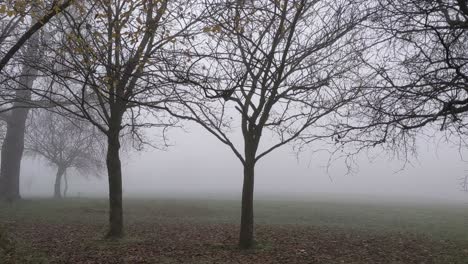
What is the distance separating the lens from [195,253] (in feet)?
31.0

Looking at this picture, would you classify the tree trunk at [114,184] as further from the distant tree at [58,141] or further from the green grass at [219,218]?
the distant tree at [58,141]

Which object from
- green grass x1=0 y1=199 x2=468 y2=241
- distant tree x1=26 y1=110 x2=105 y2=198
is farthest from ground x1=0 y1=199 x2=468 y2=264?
distant tree x1=26 y1=110 x2=105 y2=198

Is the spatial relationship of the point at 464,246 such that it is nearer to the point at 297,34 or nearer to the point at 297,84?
the point at 297,84

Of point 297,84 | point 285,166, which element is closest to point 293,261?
point 297,84

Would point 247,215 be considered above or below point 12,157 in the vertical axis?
below

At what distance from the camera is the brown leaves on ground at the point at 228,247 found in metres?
8.84

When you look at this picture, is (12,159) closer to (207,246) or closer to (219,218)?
(219,218)

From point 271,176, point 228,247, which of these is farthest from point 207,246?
point 271,176

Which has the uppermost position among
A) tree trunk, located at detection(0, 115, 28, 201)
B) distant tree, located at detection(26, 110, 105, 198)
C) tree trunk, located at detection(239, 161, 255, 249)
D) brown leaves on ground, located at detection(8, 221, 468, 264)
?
distant tree, located at detection(26, 110, 105, 198)

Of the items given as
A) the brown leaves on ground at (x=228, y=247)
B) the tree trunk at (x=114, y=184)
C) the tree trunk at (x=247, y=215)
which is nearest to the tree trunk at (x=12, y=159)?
the brown leaves on ground at (x=228, y=247)

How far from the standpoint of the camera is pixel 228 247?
10289 mm

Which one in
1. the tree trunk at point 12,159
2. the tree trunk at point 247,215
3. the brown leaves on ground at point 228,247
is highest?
the tree trunk at point 12,159

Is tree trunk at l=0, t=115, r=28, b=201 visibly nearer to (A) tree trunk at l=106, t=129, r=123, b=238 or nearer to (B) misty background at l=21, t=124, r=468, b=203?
(A) tree trunk at l=106, t=129, r=123, b=238

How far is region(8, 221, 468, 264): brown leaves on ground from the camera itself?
884cm
